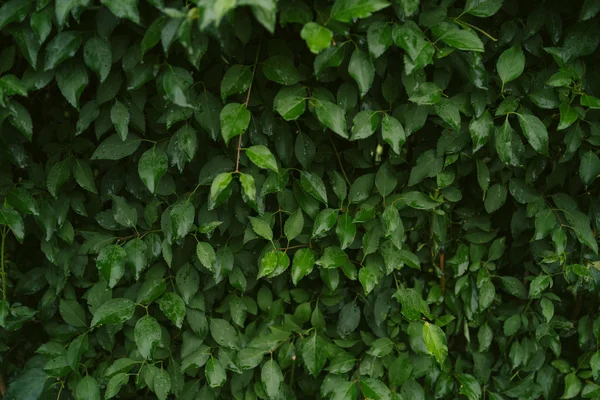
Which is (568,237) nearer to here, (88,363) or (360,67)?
(360,67)

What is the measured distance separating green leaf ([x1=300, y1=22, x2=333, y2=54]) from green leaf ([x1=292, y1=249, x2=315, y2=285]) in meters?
0.60

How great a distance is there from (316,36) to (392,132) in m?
0.36

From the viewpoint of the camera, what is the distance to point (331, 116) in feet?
4.77

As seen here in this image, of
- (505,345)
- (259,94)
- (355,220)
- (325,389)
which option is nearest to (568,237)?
(505,345)

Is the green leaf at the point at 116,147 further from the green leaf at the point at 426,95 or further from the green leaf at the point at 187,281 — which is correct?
the green leaf at the point at 426,95

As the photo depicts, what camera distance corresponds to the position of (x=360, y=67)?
1.41 metres

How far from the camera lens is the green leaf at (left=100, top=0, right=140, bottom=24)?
1.27 m

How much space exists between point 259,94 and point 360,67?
1.01 feet

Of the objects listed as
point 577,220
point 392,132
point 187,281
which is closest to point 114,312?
point 187,281

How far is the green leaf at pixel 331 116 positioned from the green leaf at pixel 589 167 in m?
0.72

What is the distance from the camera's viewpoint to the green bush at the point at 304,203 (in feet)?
4.79

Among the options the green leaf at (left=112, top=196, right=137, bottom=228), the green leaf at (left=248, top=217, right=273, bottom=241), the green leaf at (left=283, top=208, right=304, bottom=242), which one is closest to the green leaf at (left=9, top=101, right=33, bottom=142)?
the green leaf at (left=112, top=196, right=137, bottom=228)

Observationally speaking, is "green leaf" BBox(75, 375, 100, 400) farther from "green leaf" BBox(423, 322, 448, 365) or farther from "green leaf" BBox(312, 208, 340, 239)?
"green leaf" BBox(423, 322, 448, 365)

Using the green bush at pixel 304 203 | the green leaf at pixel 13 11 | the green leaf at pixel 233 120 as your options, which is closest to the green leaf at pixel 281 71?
the green bush at pixel 304 203
